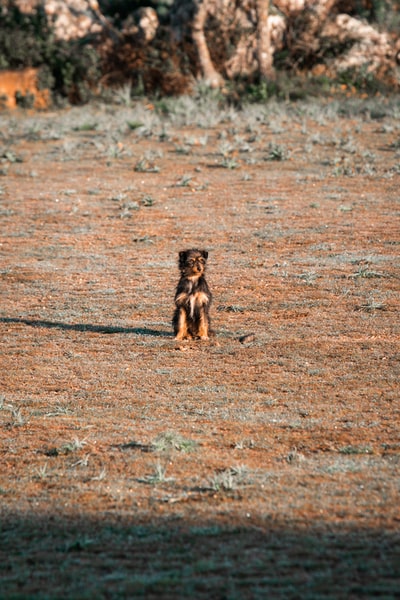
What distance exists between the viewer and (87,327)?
11195mm

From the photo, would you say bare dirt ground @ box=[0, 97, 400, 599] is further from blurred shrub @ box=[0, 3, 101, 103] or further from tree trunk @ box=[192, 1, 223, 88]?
blurred shrub @ box=[0, 3, 101, 103]

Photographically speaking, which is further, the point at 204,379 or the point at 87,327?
the point at 87,327

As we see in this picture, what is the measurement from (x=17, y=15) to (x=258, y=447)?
29.4 m

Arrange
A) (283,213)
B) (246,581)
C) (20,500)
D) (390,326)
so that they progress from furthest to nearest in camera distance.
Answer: (283,213) → (390,326) → (20,500) → (246,581)

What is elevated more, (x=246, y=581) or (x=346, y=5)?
(x=346, y=5)

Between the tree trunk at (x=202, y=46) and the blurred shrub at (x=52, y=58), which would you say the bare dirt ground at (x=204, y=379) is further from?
the blurred shrub at (x=52, y=58)

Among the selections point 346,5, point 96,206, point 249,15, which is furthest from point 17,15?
point 96,206

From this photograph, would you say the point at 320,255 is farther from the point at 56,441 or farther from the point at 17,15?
the point at 17,15

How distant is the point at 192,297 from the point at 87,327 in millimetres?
1810

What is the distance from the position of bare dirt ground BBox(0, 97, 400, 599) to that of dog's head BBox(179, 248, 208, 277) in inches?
34.3

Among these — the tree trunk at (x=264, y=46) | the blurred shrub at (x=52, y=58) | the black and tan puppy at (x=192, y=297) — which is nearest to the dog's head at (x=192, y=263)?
the black and tan puppy at (x=192, y=297)

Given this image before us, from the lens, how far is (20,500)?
6.16 m

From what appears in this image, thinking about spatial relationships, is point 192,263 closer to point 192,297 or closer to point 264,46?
point 192,297

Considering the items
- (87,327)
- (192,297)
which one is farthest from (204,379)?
(87,327)
